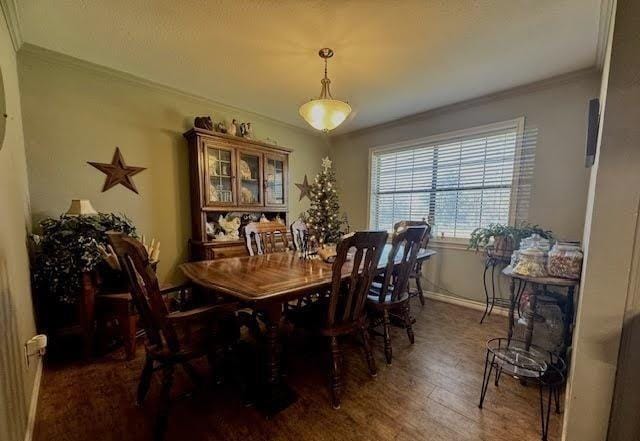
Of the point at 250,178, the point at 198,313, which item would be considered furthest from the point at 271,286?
the point at 250,178

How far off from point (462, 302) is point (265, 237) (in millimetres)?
2585

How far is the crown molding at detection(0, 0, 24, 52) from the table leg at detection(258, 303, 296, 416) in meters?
2.60

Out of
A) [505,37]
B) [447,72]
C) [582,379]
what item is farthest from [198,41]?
[582,379]

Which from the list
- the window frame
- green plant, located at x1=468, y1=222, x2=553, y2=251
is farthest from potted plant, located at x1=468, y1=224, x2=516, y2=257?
the window frame

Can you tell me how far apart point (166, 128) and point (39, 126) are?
99 centimetres

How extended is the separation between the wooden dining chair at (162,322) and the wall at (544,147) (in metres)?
2.90

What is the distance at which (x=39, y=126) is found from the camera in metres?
2.13

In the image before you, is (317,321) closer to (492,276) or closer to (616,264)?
(616,264)

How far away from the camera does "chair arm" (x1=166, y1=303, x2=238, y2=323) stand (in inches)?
46.4

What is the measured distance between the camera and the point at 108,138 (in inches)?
97.0

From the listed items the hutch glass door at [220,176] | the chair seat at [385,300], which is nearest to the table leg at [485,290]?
the chair seat at [385,300]

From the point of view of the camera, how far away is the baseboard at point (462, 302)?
2.81 meters

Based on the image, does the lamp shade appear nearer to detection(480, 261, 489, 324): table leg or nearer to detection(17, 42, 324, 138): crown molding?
detection(17, 42, 324, 138): crown molding

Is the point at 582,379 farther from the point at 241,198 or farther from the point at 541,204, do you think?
the point at 241,198
